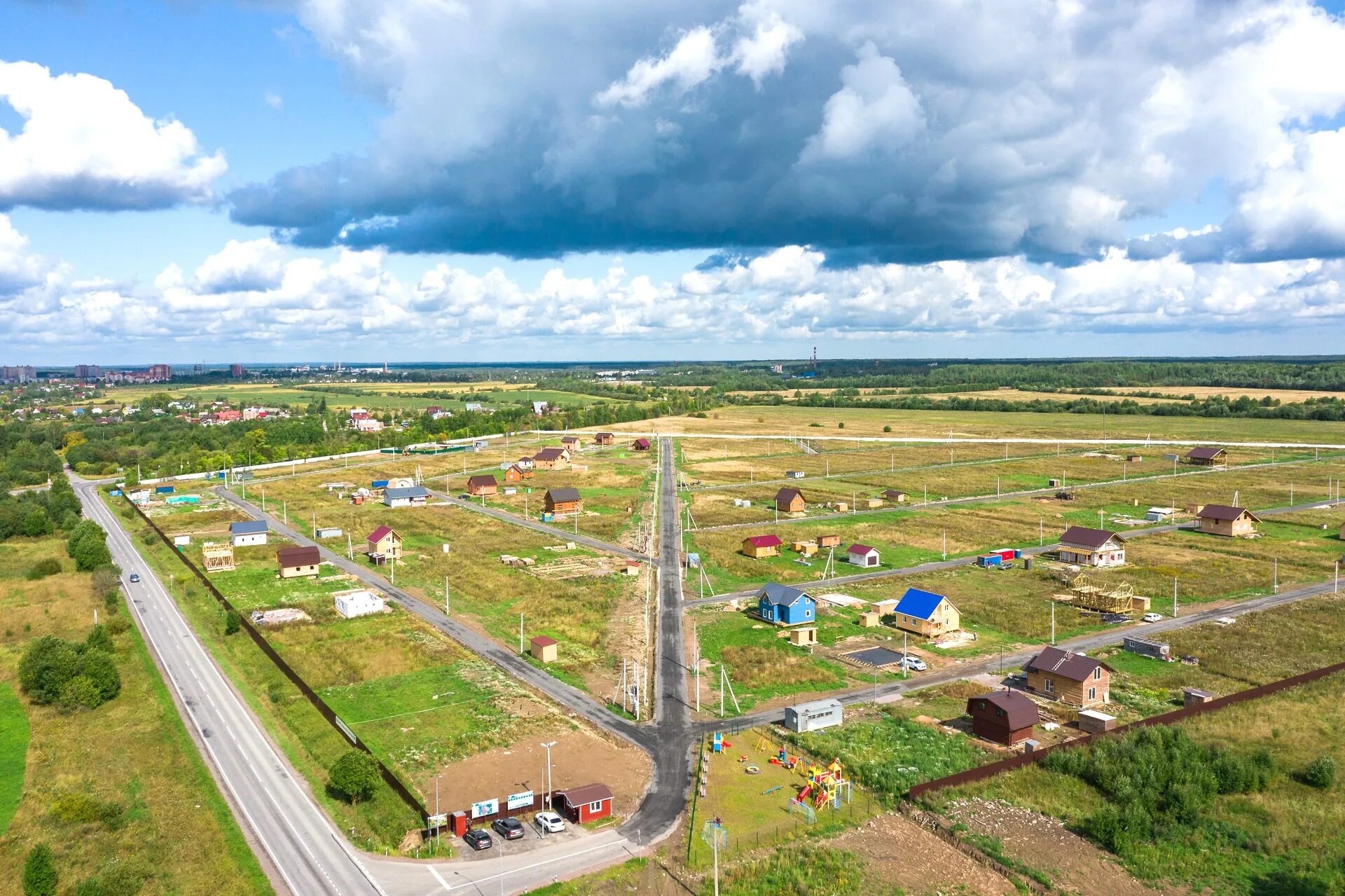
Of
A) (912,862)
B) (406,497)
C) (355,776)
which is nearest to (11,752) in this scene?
(355,776)

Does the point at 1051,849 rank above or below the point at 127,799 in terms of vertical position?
above

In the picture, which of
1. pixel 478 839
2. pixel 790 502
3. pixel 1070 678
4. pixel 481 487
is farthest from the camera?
pixel 481 487

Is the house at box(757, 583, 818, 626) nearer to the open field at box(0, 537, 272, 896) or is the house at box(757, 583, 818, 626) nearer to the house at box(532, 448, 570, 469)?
the open field at box(0, 537, 272, 896)

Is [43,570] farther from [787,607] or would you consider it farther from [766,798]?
[766,798]

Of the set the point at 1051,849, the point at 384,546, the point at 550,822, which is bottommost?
the point at 1051,849

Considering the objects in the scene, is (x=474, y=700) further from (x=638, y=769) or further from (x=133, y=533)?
(x=133, y=533)

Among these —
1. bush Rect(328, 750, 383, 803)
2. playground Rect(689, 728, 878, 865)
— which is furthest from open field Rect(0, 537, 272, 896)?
playground Rect(689, 728, 878, 865)

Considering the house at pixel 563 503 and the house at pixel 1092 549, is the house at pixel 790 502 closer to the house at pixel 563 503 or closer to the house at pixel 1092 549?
the house at pixel 563 503
